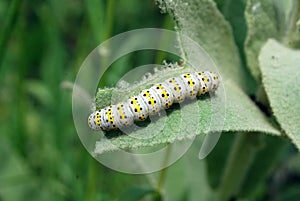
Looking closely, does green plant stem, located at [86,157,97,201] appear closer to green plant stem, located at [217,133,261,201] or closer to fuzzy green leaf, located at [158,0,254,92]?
Answer: green plant stem, located at [217,133,261,201]

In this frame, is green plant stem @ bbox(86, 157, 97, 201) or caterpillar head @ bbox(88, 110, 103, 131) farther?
green plant stem @ bbox(86, 157, 97, 201)

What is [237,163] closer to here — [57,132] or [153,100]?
[153,100]

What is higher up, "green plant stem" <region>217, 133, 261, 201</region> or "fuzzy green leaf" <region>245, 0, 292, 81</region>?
"fuzzy green leaf" <region>245, 0, 292, 81</region>

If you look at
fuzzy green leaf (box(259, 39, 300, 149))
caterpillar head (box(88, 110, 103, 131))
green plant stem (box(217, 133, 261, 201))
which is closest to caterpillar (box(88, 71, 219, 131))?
caterpillar head (box(88, 110, 103, 131))

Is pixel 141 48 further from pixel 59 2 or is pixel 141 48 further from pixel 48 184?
pixel 48 184

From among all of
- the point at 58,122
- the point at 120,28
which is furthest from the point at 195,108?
the point at 120,28

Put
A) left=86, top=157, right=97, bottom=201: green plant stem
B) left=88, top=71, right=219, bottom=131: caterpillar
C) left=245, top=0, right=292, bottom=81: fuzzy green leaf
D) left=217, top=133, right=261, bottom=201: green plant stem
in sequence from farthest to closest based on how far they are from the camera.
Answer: left=86, top=157, right=97, bottom=201: green plant stem → left=217, top=133, right=261, bottom=201: green plant stem → left=245, top=0, right=292, bottom=81: fuzzy green leaf → left=88, top=71, right=219, bottom=131: caterpillar

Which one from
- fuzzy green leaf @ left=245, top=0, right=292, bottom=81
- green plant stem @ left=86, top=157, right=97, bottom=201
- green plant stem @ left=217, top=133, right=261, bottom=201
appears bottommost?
green plant stem @ left=217, top=133, right=261, bottom=201

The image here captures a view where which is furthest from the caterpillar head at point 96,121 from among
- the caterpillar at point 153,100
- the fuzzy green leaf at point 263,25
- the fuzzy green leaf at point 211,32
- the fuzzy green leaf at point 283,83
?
the fuzzy green leaf at point 263,25
